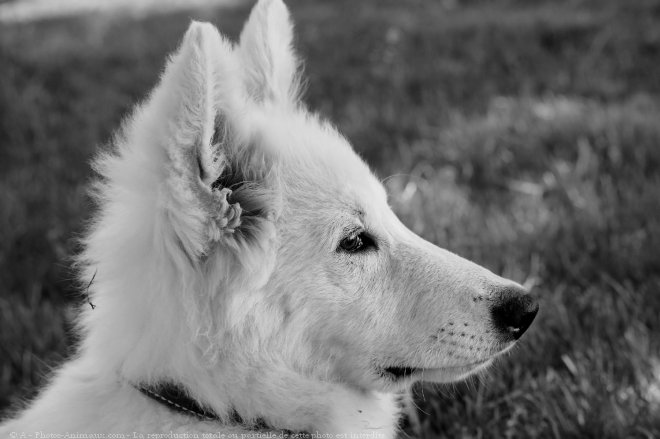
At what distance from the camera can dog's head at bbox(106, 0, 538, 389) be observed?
186 cm

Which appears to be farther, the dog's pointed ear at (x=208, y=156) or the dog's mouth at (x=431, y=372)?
the dog's mouth at (x=431, y=372)

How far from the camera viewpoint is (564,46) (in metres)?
6.82

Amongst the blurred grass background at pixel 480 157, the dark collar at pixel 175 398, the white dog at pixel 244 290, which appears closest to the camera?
the white dog at pixel 244 290

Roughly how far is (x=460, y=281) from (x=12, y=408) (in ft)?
6.63

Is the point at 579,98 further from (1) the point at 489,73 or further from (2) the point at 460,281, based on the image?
(2) the point at 460,281

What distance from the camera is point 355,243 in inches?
86.9

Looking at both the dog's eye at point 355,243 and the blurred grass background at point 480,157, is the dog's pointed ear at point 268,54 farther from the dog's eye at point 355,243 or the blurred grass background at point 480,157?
the dog's eye at point 355,243

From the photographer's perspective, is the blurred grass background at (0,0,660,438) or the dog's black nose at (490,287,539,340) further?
the blurred grass background at (0,0,660,438)

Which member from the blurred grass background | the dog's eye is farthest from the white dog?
the blurred grass background

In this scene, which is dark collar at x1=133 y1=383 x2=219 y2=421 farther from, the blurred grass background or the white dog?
the blurred grass background

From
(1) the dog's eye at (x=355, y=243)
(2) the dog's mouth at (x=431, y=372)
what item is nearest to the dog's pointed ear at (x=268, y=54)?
(1) the dog's eye at (x=355, y=243)

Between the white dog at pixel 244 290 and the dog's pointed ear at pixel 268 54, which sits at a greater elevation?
the dog's pointed ear at pixel 268 54

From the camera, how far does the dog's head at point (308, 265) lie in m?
1.86

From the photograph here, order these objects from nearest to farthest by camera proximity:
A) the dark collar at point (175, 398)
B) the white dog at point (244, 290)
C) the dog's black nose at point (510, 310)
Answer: the white dog at point (244, 290) < the dark collar at point (175, 398) < the dog's black nose at point (510, 310)
